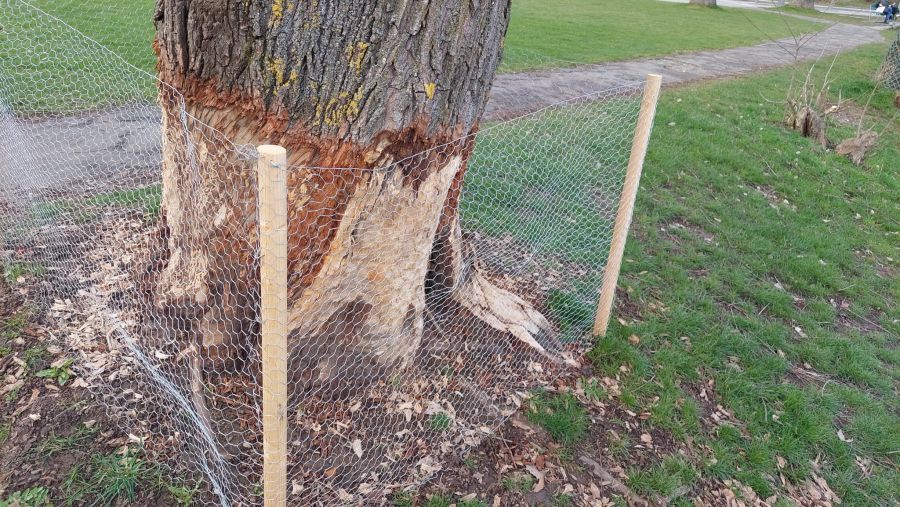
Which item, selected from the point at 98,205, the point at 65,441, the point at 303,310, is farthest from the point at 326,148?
the point at 98,205

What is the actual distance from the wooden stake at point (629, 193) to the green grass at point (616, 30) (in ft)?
21.6

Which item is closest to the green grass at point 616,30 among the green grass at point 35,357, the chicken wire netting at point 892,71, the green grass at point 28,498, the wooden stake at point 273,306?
the chicken wire netting at point 892,71

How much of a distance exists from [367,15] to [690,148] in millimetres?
5770

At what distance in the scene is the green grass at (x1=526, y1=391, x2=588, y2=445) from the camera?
3.01 metres

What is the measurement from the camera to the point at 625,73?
1096 centimetres

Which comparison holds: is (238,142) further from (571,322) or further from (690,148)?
(690,148)

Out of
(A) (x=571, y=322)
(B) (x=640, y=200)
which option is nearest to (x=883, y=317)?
(B) (x=640, y=200)

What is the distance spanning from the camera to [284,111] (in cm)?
226

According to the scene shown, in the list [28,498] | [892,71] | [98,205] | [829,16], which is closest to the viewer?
→ [28,498]

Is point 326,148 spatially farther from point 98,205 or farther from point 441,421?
point 98,205

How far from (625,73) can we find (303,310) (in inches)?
391

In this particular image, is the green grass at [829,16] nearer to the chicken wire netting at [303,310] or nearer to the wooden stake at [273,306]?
the chicken wire netting at [303,310]

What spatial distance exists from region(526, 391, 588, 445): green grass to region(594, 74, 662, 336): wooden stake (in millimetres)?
660

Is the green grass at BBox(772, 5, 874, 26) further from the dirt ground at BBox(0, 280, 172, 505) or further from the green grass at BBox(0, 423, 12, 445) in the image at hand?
the green grass at BBox(0, 423, 12, 445)
